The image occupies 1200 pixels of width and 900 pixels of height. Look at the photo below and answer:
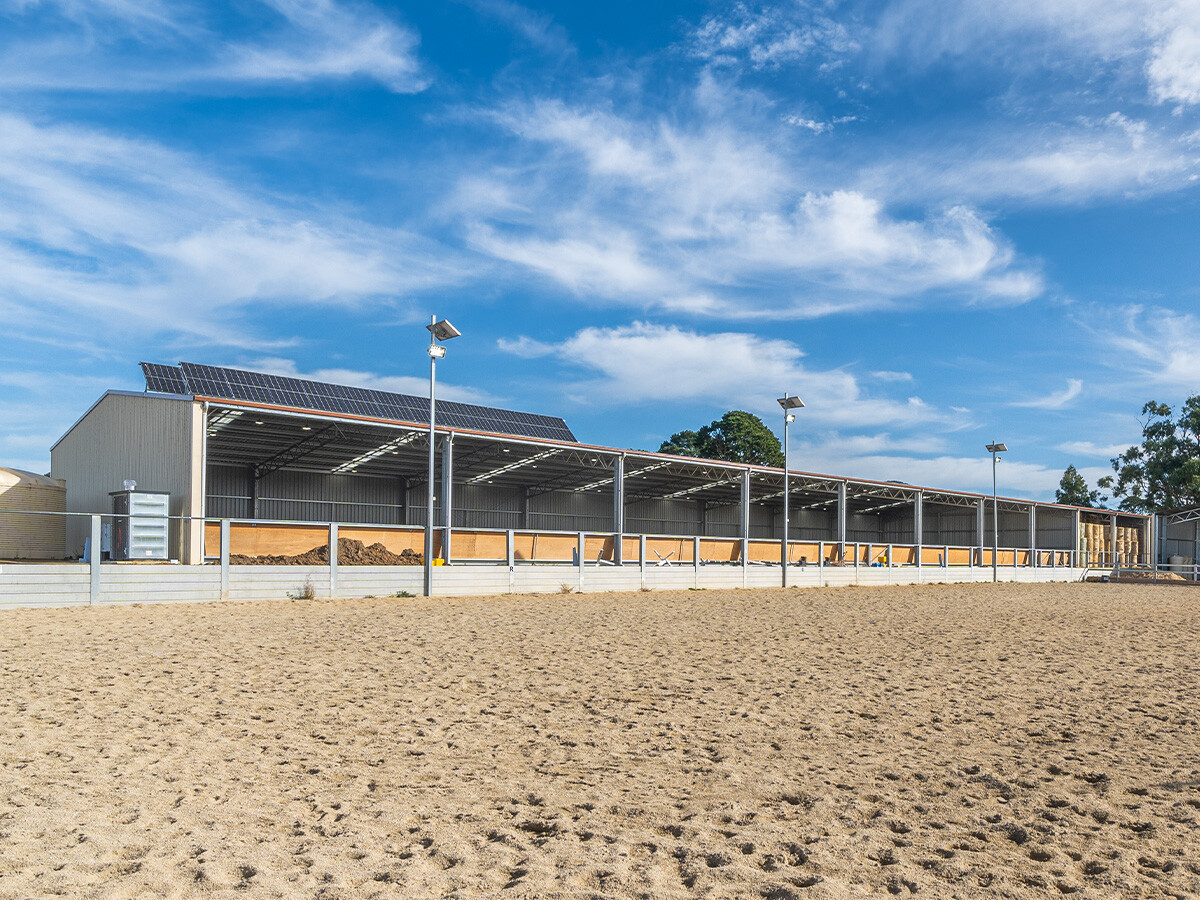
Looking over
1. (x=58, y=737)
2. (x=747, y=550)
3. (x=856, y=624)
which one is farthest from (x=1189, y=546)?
(x=58, y=737)

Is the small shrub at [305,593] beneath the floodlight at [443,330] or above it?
beneath

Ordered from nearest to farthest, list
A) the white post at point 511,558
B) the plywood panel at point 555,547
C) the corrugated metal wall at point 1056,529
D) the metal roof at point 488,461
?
the white post at point 511,558 → the plywood panel at point 555,547 → the metal roof at point 488,461 → the corrugated metal wall at point 1056,529

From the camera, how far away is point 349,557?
23.8 m

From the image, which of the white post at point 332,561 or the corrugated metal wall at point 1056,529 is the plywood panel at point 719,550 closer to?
the white post at point 332,561

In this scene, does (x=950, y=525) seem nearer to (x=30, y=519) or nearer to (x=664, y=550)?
(x=664, y=550)

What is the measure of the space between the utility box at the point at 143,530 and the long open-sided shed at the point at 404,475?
44 centimetres

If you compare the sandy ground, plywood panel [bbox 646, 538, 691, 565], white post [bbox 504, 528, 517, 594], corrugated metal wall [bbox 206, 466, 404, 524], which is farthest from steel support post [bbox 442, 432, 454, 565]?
corrugated metal wall [bbox 206, 466, 404, 524]

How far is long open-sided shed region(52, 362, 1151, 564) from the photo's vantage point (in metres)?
25.2

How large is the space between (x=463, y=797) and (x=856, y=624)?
1301 cm

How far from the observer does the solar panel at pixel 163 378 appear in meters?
33.1

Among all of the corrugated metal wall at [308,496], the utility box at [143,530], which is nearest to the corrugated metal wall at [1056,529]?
the corrugated metal wall at [308,496]

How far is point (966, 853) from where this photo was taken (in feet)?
15.9

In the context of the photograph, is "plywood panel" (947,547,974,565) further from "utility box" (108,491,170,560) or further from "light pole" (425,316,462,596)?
"utility box" (108,491,170,560)

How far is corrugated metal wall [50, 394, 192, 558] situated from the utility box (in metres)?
0.39
